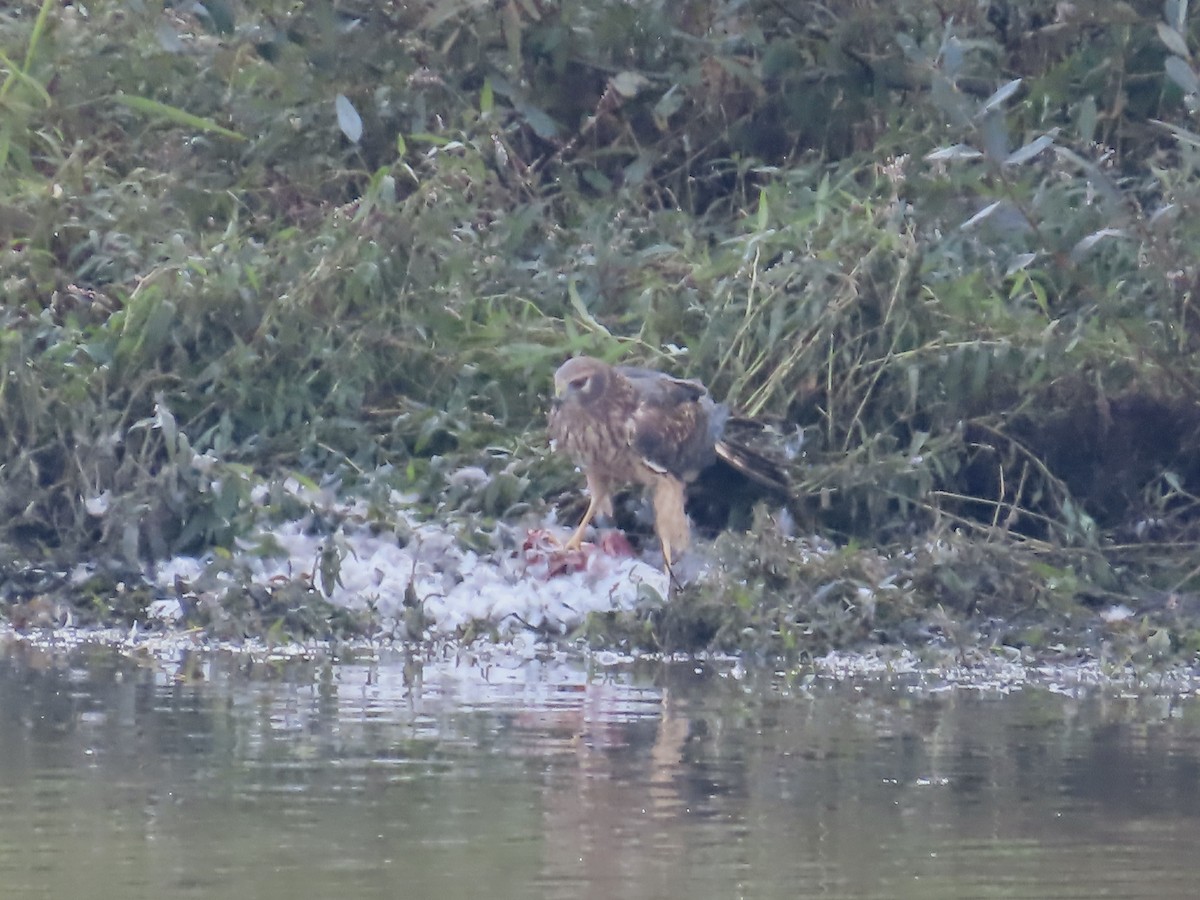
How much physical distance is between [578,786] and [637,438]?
2.99 metres

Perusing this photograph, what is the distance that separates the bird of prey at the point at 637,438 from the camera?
7.93 meters

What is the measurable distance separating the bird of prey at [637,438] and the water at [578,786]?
123 centimetres

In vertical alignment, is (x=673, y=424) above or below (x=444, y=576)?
above

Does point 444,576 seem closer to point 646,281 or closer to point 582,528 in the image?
point 582,528

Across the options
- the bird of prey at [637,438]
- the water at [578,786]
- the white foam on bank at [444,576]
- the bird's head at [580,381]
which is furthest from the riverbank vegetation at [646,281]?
the water at [578,786]

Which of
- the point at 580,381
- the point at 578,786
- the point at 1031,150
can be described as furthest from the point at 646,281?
the point at 578,786

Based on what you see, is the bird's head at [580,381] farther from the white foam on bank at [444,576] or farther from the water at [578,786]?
the water at [578,786]

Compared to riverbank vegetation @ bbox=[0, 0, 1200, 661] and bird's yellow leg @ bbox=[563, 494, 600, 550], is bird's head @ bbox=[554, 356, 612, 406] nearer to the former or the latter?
bird's yellow leg @ bbox=[563, 494, 600, 550]

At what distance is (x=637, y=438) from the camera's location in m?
7.91

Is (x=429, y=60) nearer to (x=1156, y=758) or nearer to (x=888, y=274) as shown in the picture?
(x=888, y=274)

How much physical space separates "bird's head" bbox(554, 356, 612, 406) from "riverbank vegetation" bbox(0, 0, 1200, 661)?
0.51 meters

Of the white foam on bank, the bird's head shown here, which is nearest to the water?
the white foam on bank

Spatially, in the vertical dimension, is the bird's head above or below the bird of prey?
above

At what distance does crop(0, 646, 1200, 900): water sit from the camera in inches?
168
